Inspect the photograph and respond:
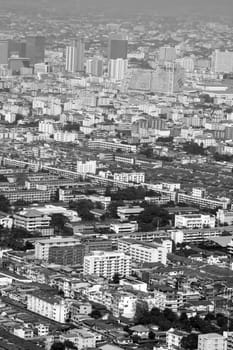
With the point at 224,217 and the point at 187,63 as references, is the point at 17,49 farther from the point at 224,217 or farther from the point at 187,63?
the point at 224,217

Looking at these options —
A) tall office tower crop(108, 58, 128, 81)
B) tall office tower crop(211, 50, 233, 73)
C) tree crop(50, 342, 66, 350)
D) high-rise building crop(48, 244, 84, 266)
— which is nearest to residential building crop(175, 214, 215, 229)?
high-rise building crop(48, 244, 84, 266)

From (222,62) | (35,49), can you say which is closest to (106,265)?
(35,49)

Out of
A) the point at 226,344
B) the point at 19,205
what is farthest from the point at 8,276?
the point at 19,205

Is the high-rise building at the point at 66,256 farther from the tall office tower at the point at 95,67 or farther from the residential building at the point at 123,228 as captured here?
the tall office tower at the point at 95,67

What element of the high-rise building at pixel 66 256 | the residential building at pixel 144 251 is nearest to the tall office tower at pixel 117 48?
the residential building at pixel 144 251

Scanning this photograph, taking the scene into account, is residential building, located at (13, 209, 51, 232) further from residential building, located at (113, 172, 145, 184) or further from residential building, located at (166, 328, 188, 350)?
residential building, located at (166, 328, 188, 350)
